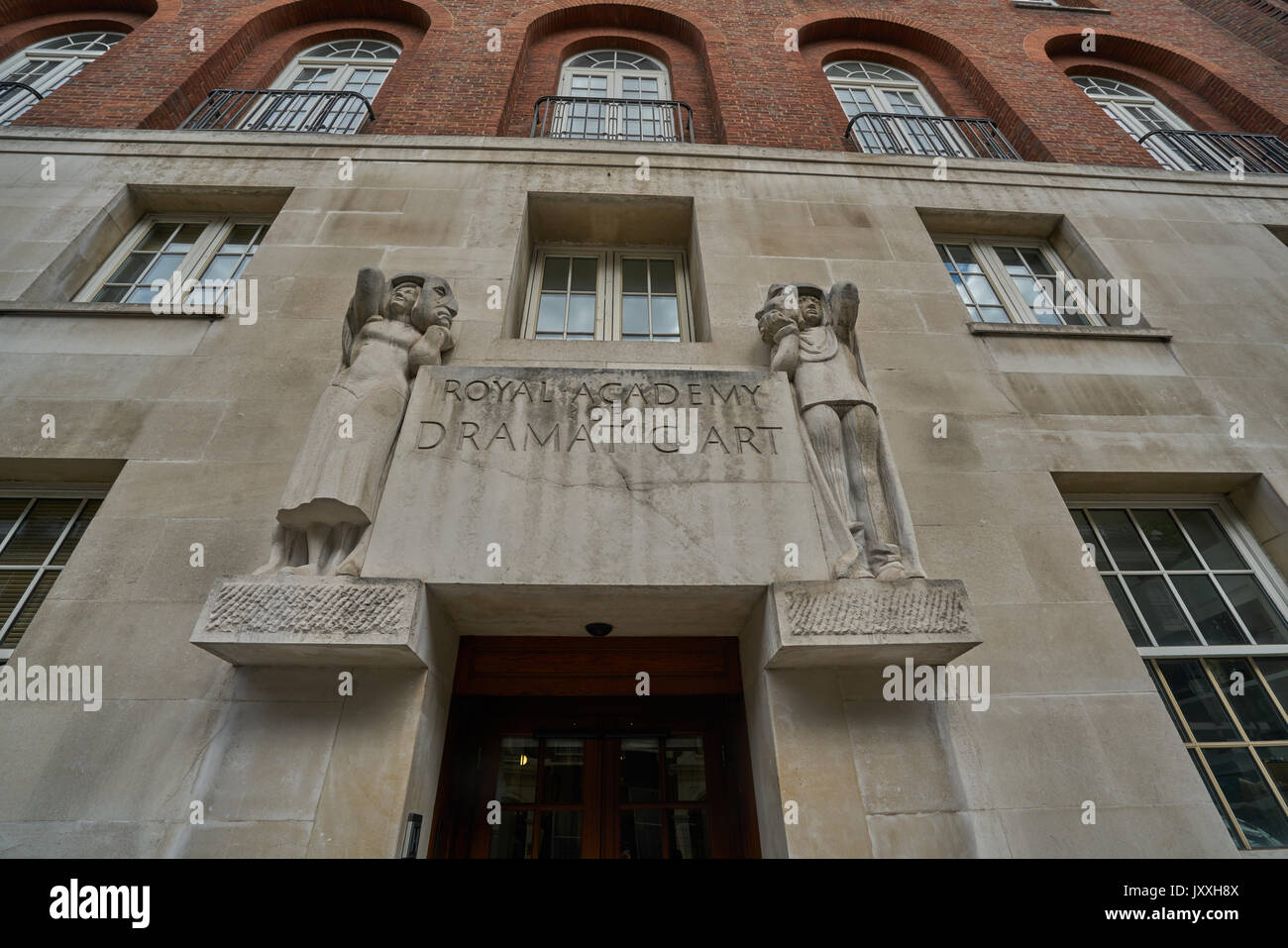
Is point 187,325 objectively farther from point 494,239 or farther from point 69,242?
point 494,239

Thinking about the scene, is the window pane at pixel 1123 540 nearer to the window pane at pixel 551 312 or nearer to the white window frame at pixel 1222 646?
the white window frame at pixel 1222 646

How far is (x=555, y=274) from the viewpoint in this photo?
7664 mm

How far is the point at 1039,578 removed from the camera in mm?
4930

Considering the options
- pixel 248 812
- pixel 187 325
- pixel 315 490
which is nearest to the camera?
pixel 248 812

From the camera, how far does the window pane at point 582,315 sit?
6973 millimetres

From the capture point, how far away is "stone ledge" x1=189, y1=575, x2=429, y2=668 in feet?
12.2

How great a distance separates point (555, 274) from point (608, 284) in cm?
70

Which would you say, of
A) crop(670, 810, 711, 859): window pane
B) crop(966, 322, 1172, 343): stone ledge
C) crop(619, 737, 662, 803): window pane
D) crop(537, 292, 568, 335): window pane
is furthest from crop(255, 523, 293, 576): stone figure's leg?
crop(966, 322, 1172, 343): stone ledge

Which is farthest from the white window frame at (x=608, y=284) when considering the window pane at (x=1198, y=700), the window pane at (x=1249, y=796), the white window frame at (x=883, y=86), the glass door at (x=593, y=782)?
the white window frame at (x=883, y=86)

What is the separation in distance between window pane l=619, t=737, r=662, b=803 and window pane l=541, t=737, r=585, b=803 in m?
0.36

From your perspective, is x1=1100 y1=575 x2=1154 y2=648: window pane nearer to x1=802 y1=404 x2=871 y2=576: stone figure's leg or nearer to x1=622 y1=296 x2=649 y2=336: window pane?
x1=802 y1=404 x2=871 y2=576: stone figure's leg
